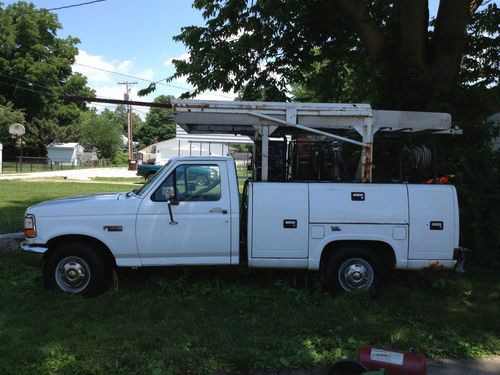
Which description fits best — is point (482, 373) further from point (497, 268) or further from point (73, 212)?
point (73, 212)

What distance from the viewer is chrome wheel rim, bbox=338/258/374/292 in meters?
6.03

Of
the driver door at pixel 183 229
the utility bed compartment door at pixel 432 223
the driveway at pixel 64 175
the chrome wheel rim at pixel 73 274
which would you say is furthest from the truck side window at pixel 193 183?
the driveway at pixel 64 175

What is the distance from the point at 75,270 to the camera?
5.89 m

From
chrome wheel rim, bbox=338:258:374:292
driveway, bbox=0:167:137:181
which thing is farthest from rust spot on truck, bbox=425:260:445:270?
driveway, bbox=0:167:137:181

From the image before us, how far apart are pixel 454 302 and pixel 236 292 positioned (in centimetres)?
272

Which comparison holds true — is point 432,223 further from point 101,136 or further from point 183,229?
point 101,136

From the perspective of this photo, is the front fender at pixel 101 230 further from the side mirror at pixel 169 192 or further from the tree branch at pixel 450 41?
the tree branch at pixel 450 41

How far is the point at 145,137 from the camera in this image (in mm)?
116312

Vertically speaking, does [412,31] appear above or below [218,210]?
above

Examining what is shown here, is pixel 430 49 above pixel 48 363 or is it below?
above

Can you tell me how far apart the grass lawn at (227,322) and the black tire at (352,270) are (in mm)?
201

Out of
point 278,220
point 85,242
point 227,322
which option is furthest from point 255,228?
point 85,242

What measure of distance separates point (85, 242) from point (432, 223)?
4.14 m

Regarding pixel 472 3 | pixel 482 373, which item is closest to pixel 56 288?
pixel 482 373
